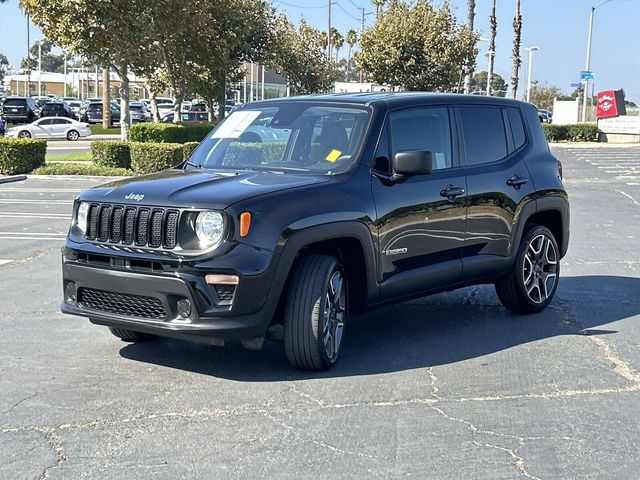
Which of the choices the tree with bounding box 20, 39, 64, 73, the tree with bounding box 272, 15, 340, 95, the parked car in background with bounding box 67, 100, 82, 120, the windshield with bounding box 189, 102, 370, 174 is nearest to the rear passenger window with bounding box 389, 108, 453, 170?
the windshield with bounding box 189, 102, 370, 174

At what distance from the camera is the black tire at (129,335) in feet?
20.9

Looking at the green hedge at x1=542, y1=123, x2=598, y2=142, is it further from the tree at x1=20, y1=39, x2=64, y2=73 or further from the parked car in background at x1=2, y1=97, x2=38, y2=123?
the tree at x1=20, y1=39, x2=64, y2=73

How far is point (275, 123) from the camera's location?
666 cm

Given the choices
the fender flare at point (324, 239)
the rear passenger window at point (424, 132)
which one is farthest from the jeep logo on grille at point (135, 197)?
the rear passenger window at point (424, 132)

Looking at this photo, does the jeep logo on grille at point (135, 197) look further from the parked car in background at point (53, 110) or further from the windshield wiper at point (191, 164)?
the parked car in background at point (53, 110)

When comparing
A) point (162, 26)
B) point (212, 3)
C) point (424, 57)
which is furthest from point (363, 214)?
point (424, 57)

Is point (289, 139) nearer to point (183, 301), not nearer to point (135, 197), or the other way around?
point (135, 197)

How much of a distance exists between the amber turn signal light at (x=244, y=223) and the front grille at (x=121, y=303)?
68 cm

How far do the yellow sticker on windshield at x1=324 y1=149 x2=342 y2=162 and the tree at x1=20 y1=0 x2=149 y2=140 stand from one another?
19.8 m

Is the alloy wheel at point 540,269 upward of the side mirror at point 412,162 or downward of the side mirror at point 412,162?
downward

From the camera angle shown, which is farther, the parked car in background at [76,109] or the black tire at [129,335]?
the parked car in background at [76,109]

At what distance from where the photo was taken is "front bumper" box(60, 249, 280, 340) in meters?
5.20

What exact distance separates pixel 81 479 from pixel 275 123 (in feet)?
11.0

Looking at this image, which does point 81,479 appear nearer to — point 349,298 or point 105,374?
point 105,374
